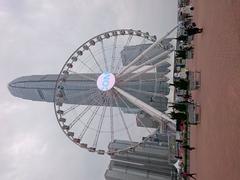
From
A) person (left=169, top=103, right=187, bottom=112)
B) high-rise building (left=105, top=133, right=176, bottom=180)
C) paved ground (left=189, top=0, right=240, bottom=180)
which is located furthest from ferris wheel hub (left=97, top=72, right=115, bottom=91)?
high-rise building (left=105, top=133, right=176, bottom=180)

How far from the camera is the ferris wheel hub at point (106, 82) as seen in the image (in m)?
42.3

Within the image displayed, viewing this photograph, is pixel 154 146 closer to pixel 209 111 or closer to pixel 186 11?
pixel 186 11

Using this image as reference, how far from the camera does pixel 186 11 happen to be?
130ft

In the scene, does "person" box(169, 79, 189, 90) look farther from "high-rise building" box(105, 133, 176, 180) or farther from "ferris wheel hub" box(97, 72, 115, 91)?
"high-rise building" box(105, 133, 176, 180)

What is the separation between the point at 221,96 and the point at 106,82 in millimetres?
25490

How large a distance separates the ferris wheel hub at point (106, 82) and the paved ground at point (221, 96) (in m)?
18.8

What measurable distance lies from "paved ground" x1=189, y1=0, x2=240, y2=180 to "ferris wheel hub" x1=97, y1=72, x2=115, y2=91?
61.8ft

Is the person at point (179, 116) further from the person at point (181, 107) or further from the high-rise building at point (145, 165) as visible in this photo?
the high-rise building at point (145, 165)

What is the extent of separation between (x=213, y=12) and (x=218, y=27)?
1.99m

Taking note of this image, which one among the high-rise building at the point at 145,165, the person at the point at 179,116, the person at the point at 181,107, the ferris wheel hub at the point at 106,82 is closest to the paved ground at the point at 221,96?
the person at the point at 181,107

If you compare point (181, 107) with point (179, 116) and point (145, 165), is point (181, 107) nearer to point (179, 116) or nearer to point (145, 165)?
point (179, 116)

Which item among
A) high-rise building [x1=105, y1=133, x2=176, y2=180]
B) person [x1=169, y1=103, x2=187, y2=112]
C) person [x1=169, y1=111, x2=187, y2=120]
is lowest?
high-rise building [x1=105, y1=133, x2=176, y2=180]

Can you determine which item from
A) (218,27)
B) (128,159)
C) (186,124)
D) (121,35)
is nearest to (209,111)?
(218,27)

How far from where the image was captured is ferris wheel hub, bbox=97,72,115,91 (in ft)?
139
